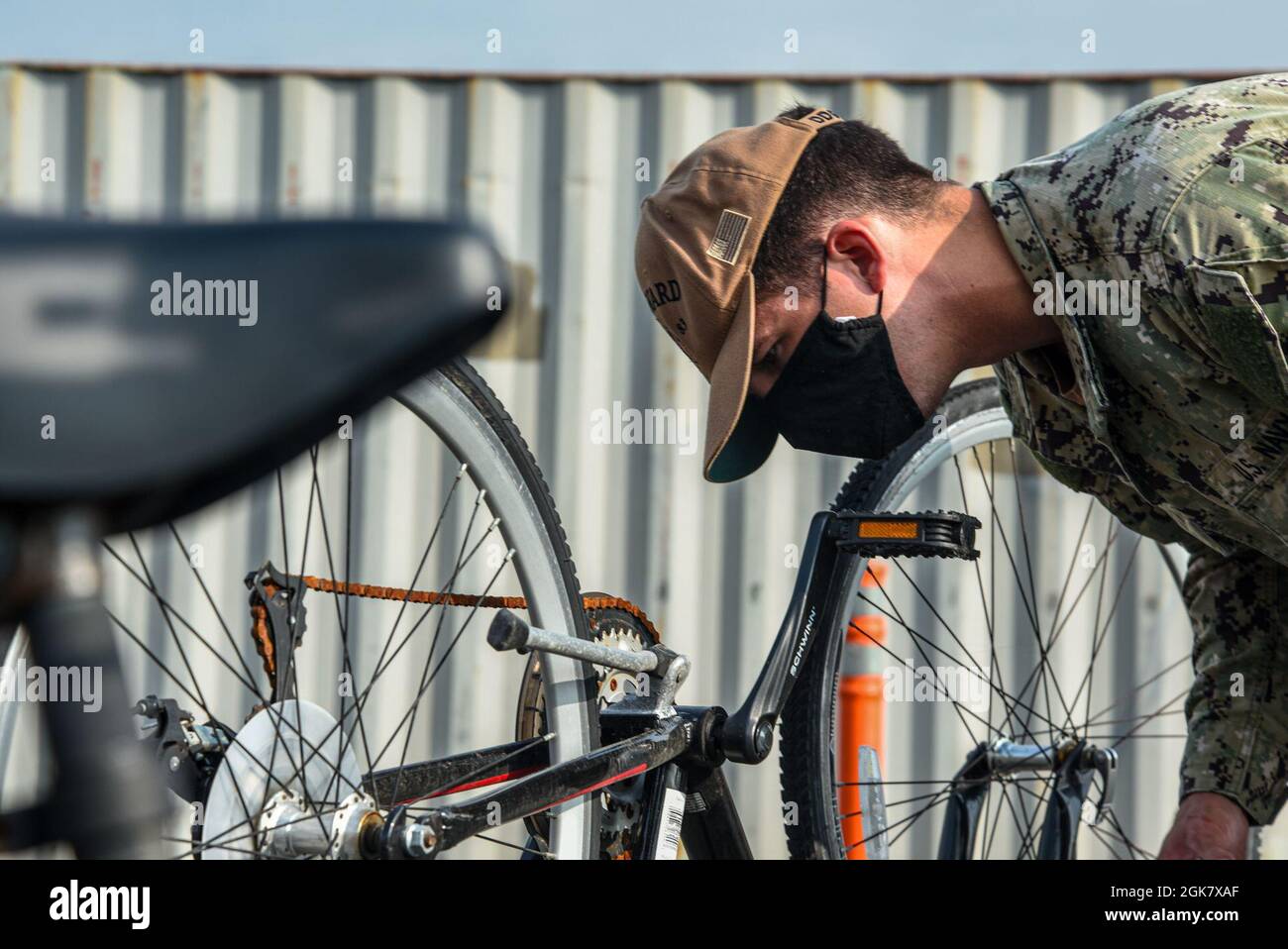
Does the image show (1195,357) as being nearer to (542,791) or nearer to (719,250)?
(719,250)

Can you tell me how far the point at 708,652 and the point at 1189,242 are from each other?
2.23m

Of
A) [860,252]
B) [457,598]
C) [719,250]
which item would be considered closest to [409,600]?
[457,598]

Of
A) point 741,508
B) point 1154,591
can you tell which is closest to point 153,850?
point 741,508

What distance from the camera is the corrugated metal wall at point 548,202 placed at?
337 centimetres

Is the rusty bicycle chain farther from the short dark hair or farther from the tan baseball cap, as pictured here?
the short dark hair

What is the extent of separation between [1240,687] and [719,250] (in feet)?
2.94

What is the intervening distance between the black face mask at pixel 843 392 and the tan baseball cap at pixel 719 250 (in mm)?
47

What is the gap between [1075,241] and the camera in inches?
56.0

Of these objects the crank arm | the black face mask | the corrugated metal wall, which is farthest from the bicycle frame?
the corrugated metal wall

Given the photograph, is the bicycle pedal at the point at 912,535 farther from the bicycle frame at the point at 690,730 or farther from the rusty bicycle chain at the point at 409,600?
the rusty bicycle chain at the point at 409,600

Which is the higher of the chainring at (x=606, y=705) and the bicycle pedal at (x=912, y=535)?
the bicycle pedal at (x=912, y=535)

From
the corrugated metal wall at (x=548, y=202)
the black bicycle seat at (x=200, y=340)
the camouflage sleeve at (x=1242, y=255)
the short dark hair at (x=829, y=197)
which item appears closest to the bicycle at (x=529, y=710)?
the black bicycle seat at (x=200, y=340)

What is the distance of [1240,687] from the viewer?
1733mm
